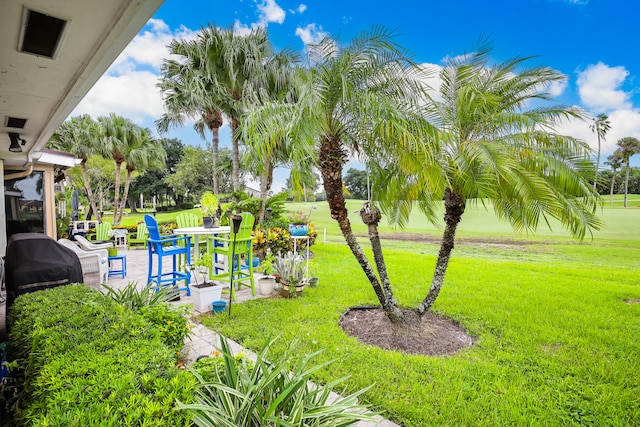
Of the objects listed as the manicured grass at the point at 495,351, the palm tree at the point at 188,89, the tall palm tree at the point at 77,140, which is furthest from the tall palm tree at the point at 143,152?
the manicured grass at the point at 495,351

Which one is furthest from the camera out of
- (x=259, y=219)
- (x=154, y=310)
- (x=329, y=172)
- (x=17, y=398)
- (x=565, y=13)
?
(x=565, y=13)

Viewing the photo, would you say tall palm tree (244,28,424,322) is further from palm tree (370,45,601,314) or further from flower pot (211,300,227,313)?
flower pot (211,300,227,313)

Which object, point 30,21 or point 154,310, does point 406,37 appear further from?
point 154,310

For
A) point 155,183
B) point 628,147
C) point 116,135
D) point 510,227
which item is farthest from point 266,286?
point 155,183

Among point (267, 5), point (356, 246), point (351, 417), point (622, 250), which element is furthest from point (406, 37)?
point (622, 250)

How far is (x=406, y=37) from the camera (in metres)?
3.73

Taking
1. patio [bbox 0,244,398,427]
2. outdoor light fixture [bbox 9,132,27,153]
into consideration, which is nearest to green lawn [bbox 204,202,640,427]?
patio [bbox 0,244,398,427]

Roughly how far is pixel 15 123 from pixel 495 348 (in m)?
6.47

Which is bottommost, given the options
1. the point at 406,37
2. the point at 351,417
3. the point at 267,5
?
the point at 351,417

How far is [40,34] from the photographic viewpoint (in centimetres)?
186

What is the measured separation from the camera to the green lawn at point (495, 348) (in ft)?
8.23

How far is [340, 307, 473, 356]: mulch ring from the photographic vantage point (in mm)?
3678

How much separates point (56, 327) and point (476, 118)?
4790 millimetres

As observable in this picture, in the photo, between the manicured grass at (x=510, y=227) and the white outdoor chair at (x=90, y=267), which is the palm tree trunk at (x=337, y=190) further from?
the manicured grass at (x=510, y=227)
